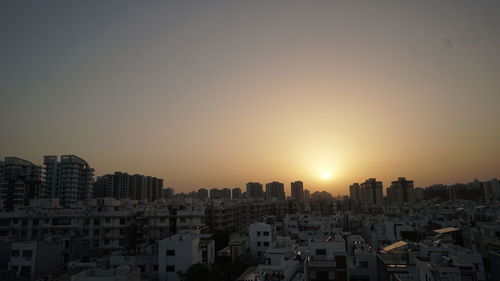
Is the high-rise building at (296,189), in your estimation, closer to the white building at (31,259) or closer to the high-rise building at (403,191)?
the high-rise building at (403,191)

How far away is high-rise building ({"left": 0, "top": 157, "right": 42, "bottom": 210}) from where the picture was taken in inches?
2336

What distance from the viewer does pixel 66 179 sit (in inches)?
2699

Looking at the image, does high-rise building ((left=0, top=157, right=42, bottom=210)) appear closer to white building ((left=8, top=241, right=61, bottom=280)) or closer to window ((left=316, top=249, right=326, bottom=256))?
white building ((left=8, top=241, right=61, bottom=280))

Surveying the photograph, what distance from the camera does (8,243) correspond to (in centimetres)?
2884

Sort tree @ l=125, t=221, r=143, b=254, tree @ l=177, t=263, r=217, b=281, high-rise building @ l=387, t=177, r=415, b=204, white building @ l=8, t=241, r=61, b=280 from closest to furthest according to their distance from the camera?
tree @ l=177, t=263, r=217, b=281, white building @ l=8, t=241, r=61, b=280, tree @ l=125, t=221, r=143, b=254, high-rise building @ l=387, t=177, r=415, b=204

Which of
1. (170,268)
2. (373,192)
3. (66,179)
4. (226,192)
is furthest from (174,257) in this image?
(373,192)

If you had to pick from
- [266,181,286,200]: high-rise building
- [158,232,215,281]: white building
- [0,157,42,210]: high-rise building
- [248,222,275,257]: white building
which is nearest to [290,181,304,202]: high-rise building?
[266,181,286,200]: high-rise building

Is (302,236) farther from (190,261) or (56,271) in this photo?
(56,271)

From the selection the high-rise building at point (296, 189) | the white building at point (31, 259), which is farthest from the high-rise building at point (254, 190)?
the white building at point (31, 259)

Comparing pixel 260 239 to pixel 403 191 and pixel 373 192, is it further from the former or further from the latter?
pixel 403 191

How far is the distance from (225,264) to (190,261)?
4807 millimetres

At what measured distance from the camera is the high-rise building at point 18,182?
59344mm

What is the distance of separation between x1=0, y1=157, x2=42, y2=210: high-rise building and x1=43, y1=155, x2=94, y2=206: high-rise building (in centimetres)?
223

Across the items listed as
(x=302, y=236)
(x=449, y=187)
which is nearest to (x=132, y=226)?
(x=302, y=236)
